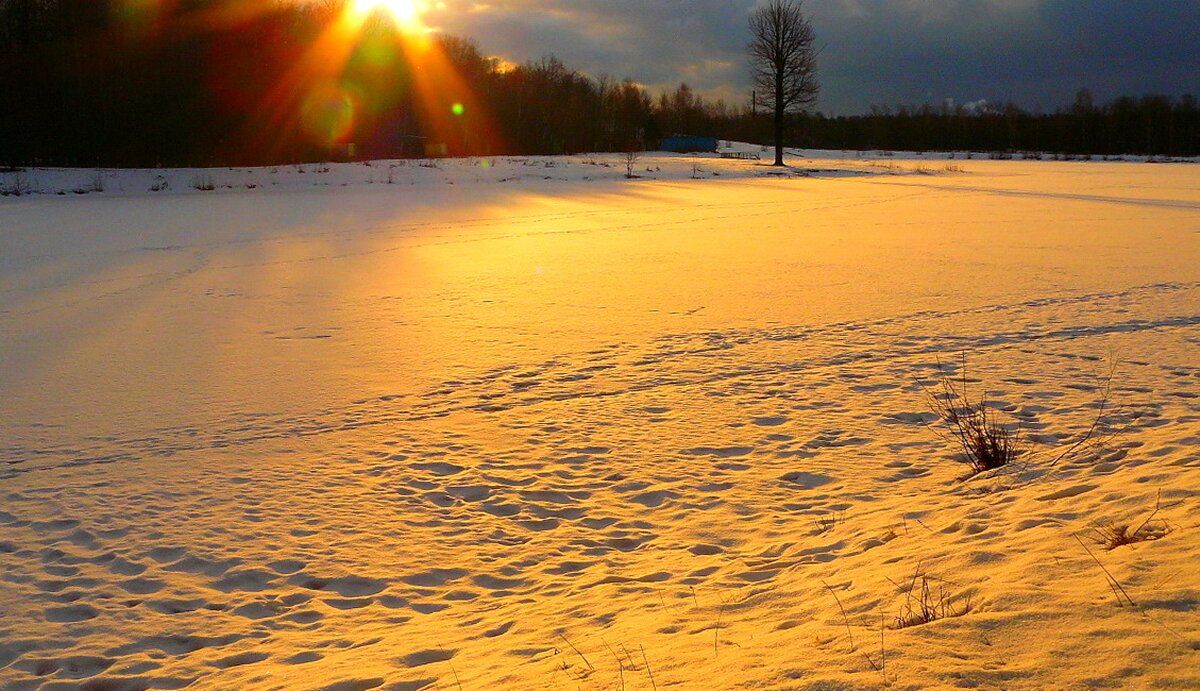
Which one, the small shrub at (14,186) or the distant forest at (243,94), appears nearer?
the small shrub at (14,186)

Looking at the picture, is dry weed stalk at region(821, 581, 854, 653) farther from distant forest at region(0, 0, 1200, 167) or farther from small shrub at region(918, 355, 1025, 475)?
distant forest at region(0, 0, 1200, 167)

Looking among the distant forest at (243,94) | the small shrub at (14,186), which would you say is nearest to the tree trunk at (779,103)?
the distant forest at (243,94)

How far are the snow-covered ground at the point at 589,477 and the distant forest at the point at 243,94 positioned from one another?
35372 mm

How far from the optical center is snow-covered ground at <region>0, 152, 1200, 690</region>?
11.8 ft

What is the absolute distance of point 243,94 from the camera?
1941 inches

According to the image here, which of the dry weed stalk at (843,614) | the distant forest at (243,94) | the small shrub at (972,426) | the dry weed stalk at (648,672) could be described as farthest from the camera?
the distant forest at (243,94)

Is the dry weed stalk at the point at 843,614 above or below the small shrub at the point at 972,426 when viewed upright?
below

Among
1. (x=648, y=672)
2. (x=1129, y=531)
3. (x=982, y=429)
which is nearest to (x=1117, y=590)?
(x=1129, y=531)

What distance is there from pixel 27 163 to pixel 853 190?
3726 centimetres

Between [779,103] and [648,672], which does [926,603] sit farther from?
[779,103]

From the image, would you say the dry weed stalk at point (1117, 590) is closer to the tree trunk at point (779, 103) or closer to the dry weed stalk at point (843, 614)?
the dry weed stalk at point (843, 614)

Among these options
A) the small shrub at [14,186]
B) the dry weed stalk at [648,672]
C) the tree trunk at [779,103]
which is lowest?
the dry weed stalk at [648,672]

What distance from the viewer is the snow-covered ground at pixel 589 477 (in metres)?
3.59

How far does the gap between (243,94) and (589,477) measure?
49.7m
